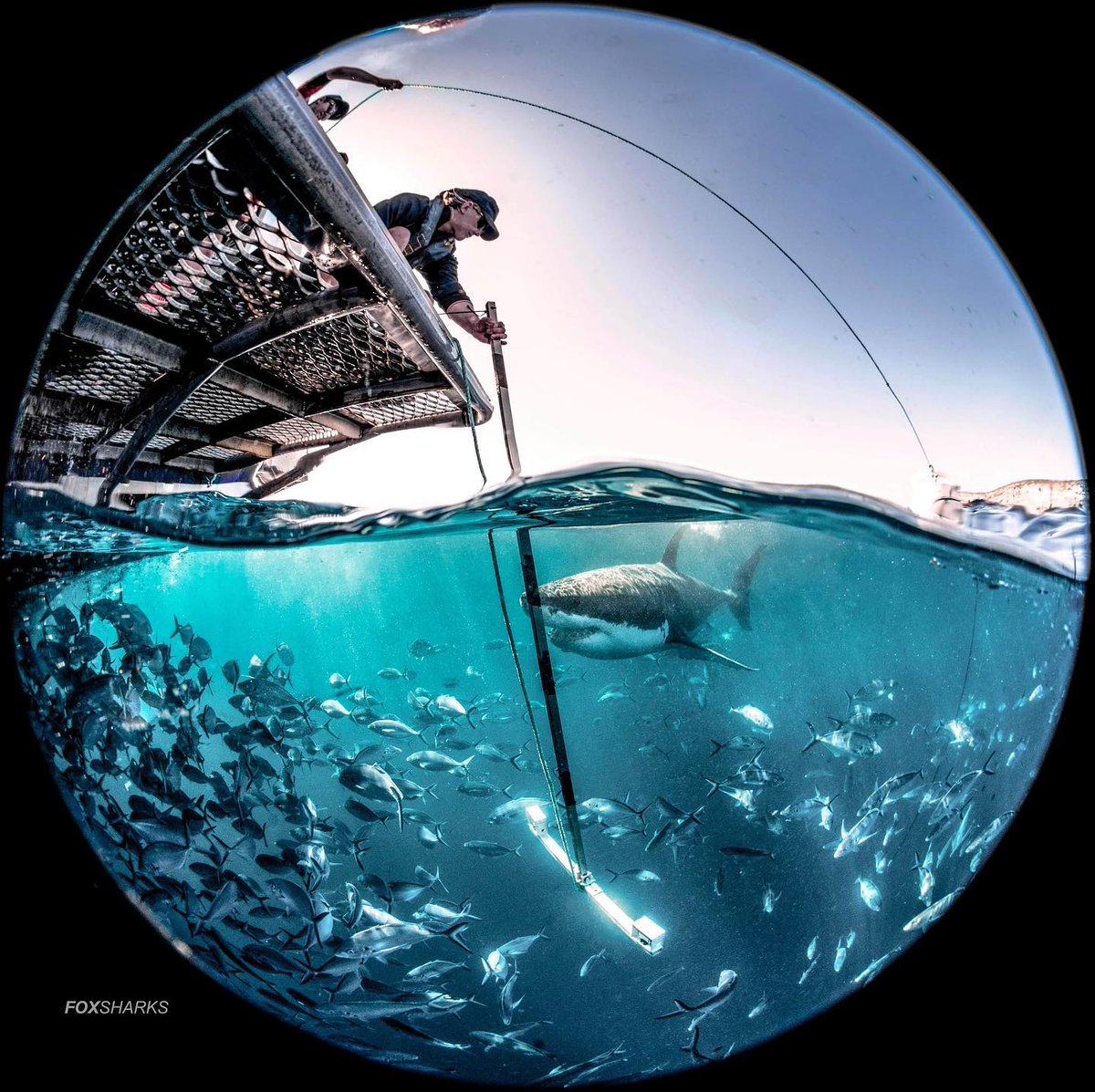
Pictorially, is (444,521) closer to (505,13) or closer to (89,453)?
(89,453)

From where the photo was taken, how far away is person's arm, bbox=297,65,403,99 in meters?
1.28

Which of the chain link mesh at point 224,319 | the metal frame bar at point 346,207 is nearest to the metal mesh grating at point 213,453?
the chain link mesh at point 224,319

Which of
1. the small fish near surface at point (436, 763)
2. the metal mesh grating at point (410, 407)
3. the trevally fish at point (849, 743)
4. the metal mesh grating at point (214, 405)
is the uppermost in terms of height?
the metal mesh grating at point (214, 405)

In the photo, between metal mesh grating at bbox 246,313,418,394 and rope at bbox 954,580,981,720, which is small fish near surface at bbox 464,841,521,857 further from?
rope at bbox 954,580,981,720

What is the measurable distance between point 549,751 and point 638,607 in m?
0.50

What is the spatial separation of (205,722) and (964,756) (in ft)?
7.16

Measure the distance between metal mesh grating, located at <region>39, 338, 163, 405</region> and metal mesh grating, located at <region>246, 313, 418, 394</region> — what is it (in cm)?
32

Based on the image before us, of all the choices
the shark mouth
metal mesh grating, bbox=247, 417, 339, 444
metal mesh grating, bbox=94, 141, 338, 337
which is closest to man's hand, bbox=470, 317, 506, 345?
metal mesh grating, bbox=94, 141, 338, 337

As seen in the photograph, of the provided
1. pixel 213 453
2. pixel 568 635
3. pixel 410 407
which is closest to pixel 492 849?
pixel 568 635

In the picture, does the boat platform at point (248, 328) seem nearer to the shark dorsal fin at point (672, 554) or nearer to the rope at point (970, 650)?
the shark dorsal fin at point (672, 554)

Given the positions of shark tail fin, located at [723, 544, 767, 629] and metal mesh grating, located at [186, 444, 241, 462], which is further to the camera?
shark tail fin, located at [723, 544, 767, 629]

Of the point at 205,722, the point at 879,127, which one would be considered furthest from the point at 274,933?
the point at 879,127

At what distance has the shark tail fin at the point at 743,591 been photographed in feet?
4.98

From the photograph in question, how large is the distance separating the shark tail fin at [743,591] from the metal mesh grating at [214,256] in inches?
54.1
